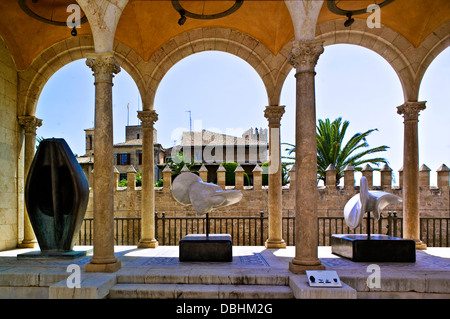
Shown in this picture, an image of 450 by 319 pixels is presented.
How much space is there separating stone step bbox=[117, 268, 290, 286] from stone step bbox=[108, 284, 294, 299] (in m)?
0.17

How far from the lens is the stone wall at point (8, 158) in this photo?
9.48 m

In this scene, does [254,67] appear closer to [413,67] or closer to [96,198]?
[413,67]

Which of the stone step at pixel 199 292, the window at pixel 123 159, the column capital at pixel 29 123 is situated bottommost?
the stone step at pixel 199 292

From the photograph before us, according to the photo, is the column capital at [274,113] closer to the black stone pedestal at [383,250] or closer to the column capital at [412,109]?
the column capital at [412,109]

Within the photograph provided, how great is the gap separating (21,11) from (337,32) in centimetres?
825

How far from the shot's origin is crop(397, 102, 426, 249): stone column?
945cm

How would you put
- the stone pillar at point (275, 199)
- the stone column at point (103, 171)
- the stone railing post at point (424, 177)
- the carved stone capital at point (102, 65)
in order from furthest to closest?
the stone railing post at point (424, 177)
the stone pillar at point (275, 199)
the carved stone capital at point (102, 65)
the stone column at point (103, 171)

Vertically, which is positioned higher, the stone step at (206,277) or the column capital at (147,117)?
the column capital at (147,117)

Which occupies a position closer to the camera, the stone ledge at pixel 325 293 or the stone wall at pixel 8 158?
the stone ledge at pixel 325 293

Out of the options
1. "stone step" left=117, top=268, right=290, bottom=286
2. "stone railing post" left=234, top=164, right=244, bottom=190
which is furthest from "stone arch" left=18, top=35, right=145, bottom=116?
"stone railing post" left=234, top=164, right=244, bottom=190

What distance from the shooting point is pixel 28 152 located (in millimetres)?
10273

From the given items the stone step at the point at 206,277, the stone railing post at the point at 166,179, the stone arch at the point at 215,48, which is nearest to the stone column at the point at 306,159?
the stone step at the point at 206,277

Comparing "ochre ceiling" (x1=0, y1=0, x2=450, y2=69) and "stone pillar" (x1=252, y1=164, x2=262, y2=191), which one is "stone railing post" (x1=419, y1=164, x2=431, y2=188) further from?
"ochre ceiling" (x1=0, y1=0, x2=450, y2=69)

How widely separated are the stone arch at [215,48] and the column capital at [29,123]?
3185 millimetres
